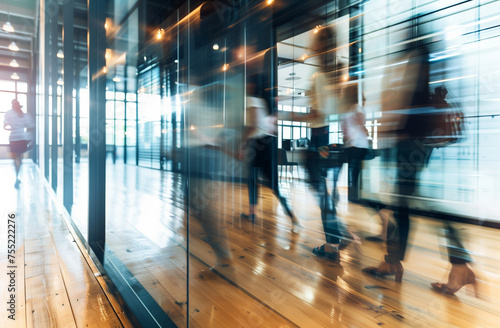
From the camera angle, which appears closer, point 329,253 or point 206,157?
point 206,157

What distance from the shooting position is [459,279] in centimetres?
124

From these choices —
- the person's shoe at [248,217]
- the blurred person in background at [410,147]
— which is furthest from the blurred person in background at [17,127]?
the blurred person in background at [410,147]

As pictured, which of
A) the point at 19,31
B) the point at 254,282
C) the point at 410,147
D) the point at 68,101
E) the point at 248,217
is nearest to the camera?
the point at 410,147

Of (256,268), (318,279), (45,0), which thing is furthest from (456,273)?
(45,0)

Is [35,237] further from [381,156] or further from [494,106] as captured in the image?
[494,106]

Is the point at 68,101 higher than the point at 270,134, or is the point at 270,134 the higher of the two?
the point at 68,101

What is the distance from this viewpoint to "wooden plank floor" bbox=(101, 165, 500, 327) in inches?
44.6

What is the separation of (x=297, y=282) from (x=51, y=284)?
122 cm

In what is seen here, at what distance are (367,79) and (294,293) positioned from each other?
1112mm

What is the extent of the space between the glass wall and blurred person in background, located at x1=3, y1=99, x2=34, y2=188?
19 cm

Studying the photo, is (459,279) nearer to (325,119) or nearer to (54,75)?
(325,119)

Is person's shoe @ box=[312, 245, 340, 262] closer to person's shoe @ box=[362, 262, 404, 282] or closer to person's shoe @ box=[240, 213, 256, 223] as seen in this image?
person's shoe @ box=[362, 262, 404, 282]

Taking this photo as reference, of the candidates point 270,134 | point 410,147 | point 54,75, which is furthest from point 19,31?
point 410,147

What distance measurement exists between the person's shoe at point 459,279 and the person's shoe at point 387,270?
0.61ft
